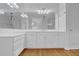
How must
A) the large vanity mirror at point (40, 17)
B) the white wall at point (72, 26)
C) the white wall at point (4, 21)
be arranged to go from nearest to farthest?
the white wall at point (4, 21) < the white wall at point (72, 26) < the large vanity mirror at point (40, 17)

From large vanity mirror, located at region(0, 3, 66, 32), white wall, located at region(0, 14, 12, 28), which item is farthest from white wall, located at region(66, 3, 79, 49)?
white wall, located at region(0, 14, 12, 28)

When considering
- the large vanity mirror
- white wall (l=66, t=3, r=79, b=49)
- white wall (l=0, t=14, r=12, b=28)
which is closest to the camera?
white wall (l=0, t=14, r=12, b=28)

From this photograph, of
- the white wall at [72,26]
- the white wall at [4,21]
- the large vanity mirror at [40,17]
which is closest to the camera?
the white wall at [4,21]

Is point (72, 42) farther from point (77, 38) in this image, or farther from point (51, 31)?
point (51, 31)

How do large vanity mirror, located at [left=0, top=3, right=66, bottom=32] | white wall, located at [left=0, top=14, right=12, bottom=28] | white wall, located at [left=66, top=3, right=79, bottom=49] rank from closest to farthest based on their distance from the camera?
white wall, located at [left=0, top=14, right=12, bottom=28], white wall, located at [left=66, top=3, right=79, bottom=49], large vanity mirror, located at [left=0, top=3, right=66, bottom=32]

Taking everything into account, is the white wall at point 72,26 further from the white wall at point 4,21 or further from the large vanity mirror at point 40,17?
the white wall at point 4,21

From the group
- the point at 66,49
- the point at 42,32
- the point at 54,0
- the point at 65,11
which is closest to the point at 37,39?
the point at 42,32

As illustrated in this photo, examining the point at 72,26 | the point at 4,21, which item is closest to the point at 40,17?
the point at 72,26

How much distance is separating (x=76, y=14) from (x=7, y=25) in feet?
7.13

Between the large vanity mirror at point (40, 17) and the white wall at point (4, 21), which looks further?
the large vanity mirror at point (40, 17)

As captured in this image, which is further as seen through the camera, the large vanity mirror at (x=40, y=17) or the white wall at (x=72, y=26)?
the large vanity mirror at (x=40, y=17)

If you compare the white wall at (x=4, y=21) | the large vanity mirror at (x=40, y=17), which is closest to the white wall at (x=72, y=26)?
the large vanity mirror at (x=40, y=17)

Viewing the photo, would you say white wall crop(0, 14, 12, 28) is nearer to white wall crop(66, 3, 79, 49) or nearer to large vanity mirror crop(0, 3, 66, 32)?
large vanity mirror crop(0, 3, 66, 32)

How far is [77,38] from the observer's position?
14.5 ft
